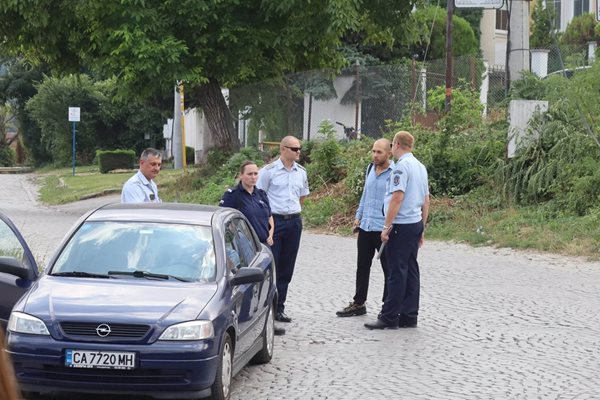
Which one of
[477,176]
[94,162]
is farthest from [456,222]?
[94,162]

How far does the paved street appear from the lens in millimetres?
Answer: 8188

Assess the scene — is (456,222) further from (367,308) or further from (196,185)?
(196,185)

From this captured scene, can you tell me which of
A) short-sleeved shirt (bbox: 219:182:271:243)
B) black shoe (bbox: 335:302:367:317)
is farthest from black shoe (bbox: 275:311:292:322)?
short-sleeved shirt (bbox: 219:182:271:243)

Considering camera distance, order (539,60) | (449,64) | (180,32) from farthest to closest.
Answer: (539,60), (180,32), (449,64)

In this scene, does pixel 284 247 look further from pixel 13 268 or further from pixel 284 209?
pixel 13 268

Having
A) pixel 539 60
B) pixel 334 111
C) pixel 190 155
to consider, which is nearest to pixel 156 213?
pixel 334 111

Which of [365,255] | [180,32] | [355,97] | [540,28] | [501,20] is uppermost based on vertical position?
[501,20]

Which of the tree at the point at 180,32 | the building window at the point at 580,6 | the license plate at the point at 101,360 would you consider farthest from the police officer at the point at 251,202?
the building window at the point at 580,6

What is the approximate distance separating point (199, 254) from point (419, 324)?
3554 mm

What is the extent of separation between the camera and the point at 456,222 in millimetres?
19203

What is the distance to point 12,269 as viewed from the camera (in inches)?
308

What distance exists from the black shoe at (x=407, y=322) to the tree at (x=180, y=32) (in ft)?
46.6

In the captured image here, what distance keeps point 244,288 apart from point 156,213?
3.15 ft

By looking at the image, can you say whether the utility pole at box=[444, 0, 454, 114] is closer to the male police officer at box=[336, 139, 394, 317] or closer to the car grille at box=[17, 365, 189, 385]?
the male police officer at box=[336, 139, 394, 317]
